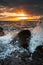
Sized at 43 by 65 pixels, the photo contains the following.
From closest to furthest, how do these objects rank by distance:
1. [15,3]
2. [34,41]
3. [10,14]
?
[34,41], [10,14], [15,3]

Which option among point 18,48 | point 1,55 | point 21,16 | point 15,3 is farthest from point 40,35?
point 15,3

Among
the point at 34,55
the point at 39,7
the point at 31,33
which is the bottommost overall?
the point at 34,55

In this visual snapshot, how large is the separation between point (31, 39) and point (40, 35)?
0.21m

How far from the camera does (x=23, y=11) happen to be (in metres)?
7.50

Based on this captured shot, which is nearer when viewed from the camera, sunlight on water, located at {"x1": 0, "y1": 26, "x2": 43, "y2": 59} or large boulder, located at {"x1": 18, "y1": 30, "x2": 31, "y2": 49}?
sunlight on water, located at {"x1": 0, "y1": 26, "x2": 43, "y2": 59}

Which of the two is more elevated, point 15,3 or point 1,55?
point 15,3

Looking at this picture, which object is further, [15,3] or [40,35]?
[15,3]

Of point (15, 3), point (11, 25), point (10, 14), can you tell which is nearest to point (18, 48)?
point (11, 25)

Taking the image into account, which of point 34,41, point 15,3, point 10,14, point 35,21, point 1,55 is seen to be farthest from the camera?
point 15,3

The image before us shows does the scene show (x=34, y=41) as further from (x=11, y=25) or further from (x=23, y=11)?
(x=23, y=11)

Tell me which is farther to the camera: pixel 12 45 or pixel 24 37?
pixel 24 37

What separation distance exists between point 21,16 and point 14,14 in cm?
30

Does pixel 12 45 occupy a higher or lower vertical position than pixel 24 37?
lower

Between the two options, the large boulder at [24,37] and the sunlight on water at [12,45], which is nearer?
the sunlight on water at [12,45]
